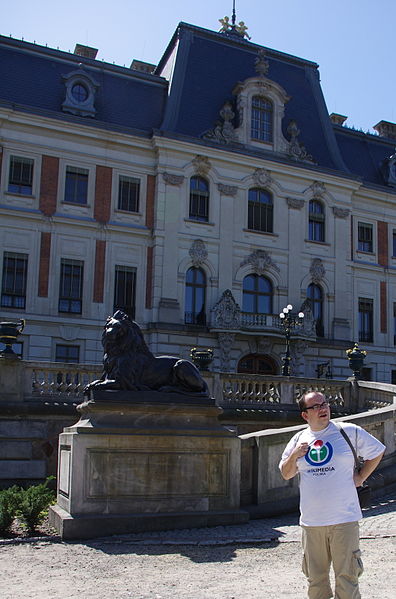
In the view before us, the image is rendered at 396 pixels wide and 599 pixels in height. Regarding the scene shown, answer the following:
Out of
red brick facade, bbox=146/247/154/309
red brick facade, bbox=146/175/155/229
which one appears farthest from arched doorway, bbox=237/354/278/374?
red brick facade, bbox=146/175/155/229

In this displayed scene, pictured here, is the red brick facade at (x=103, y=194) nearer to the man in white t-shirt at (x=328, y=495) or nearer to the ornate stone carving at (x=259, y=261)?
the ornate stone carving at (x=259, y=261)

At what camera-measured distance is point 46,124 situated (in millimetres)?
28969

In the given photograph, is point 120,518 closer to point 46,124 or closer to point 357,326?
point 46,124

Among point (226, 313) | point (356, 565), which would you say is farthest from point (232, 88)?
point (356, 565)

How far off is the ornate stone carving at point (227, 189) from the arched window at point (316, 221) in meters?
4.59

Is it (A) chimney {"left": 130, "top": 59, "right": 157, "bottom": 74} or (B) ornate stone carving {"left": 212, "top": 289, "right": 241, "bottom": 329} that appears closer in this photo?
(B) ornate stone carving {"left": 212, "top": 289, "right": 241, "bottom": 329}

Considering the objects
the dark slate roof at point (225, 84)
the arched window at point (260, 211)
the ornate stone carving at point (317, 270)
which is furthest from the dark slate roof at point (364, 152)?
the arched window at point (260, 211)

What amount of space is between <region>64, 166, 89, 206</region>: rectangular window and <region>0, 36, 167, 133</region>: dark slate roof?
2260 millimetres

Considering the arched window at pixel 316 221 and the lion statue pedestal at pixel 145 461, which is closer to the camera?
the lion statue pedestal at pixel 145 461

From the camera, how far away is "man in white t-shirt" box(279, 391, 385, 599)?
15.1 feet

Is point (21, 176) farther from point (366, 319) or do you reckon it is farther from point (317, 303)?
point (366, 319)

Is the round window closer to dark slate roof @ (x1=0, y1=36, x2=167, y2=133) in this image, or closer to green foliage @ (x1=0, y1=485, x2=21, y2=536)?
dark slate roof @ (x1=0, y1=36, x2=167, y2=133)

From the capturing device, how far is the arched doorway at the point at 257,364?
102ft

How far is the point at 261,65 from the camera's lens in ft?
113
